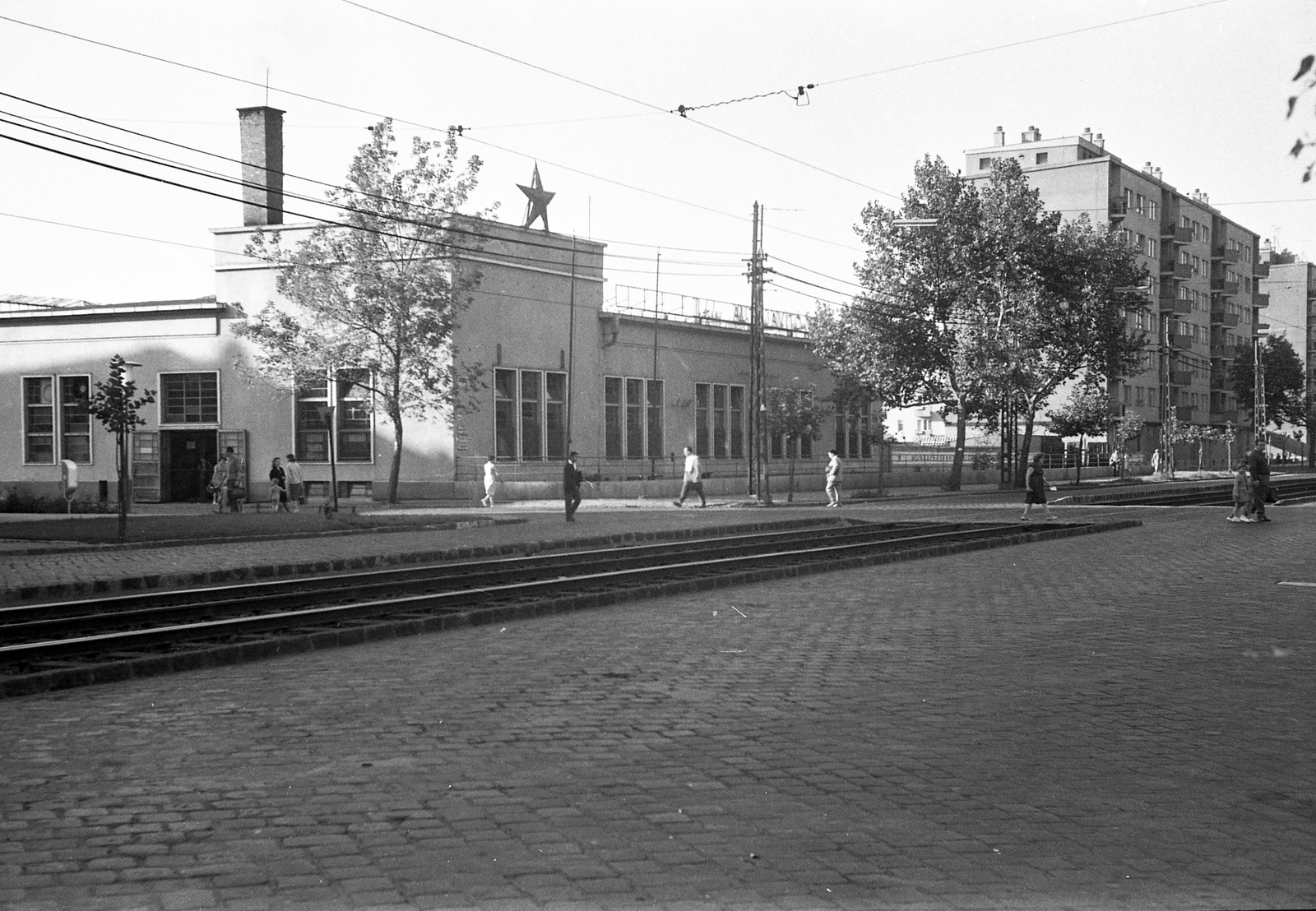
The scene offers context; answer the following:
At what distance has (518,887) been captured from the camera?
470cm

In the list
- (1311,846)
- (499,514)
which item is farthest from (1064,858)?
(499,514)

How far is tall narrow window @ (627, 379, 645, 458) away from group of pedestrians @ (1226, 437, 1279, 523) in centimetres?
2544

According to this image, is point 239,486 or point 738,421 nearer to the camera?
point 239,486

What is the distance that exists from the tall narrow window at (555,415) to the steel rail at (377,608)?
87.0 ft

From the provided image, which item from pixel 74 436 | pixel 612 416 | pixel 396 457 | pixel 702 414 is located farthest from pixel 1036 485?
pixel 74 436

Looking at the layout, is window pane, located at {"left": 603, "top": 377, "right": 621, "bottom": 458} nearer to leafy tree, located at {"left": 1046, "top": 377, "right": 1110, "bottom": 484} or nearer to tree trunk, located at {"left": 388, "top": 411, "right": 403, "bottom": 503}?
tree trunk, located at {"left": 388, "top": 411, "right": 403, "bottom": 503}

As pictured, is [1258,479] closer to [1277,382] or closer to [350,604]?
[350,604]

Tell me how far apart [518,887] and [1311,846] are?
10.3 ft

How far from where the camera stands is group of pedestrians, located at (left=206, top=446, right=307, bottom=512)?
3425 cm

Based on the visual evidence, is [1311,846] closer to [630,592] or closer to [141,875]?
[141,875]

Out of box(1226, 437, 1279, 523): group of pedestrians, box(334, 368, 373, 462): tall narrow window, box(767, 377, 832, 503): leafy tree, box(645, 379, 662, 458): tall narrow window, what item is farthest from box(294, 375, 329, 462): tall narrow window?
box(1226, 437, 1279, 523): group of pedestrians

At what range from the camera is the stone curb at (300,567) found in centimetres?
1585

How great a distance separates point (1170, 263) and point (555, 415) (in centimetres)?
6885

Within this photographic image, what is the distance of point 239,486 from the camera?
35250 mm
